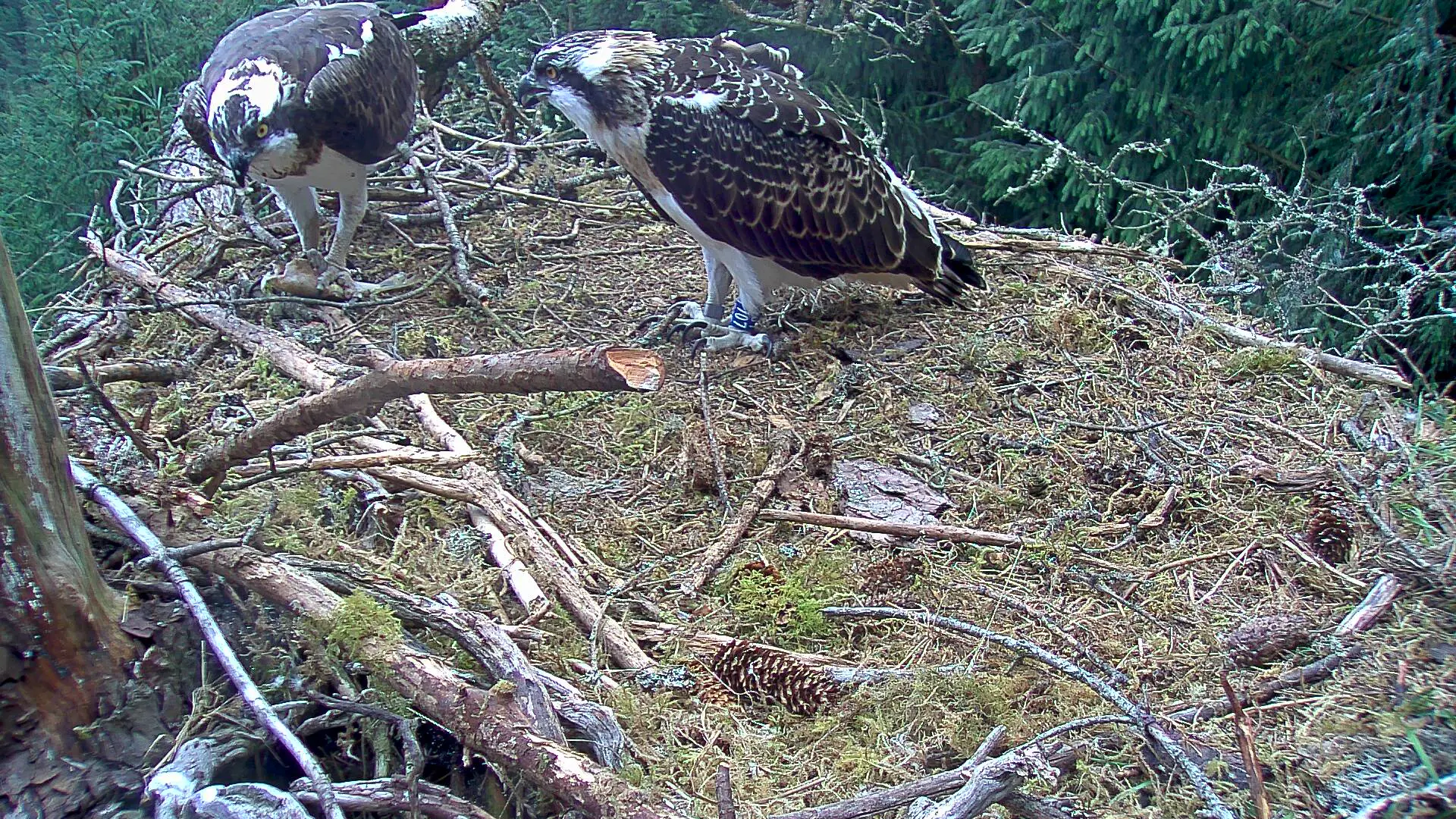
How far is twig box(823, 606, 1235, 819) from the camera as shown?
1706 millimetres

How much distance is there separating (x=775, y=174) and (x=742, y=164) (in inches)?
5.4

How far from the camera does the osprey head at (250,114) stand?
11.7ft

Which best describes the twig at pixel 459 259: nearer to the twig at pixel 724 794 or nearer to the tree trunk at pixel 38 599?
the tree trunk at pixel 38 599

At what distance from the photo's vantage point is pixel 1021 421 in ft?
11.4

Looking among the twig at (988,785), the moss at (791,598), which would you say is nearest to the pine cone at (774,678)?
the moss at (791,598)

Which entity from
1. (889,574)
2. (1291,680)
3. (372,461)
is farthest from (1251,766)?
(372,461)

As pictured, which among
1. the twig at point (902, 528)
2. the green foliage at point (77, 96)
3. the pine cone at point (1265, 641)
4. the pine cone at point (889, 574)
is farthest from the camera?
the green foliage at point (77, 96)

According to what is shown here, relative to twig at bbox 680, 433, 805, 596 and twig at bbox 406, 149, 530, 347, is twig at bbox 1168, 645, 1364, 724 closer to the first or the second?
twig at bbox 680, 433, 805, 596

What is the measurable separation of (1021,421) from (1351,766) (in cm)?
177

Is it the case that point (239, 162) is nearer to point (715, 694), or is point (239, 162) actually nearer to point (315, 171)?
point (315, 171)

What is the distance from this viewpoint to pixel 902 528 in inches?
114

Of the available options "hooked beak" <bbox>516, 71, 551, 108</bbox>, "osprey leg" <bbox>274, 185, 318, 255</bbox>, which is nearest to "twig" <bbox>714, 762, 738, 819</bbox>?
"hooked beak" <bbox>516, 71, 551, 108</bbox>

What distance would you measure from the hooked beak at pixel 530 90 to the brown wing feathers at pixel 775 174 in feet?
1.59

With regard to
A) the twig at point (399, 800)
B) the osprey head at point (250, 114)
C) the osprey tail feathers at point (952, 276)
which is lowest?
the osprey tail feathers at point (952, 276)
